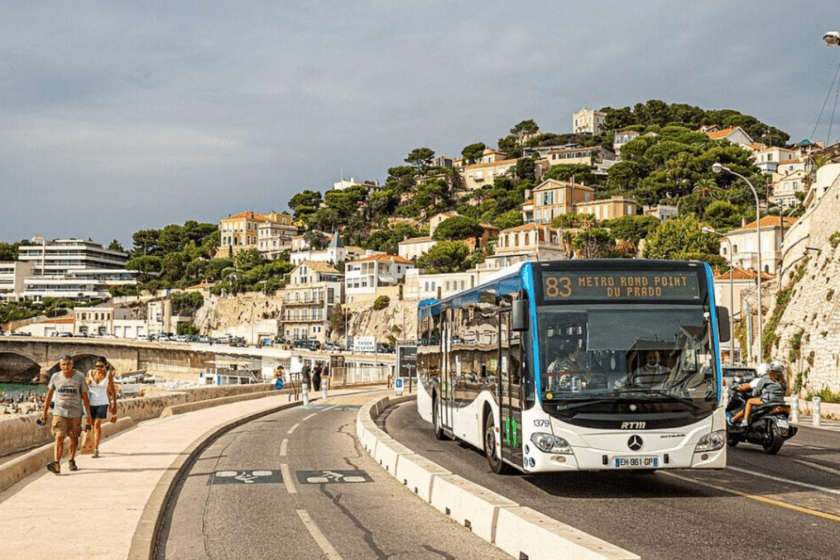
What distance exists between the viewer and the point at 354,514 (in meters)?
11.2

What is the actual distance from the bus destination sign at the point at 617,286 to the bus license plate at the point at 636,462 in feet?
7.02

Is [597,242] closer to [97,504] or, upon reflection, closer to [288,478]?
[288,478]

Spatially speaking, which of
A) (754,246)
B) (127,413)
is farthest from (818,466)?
(754,246)

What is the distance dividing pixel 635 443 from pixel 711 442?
109cm

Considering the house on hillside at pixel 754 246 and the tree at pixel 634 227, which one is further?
the tree at pixel 634 227

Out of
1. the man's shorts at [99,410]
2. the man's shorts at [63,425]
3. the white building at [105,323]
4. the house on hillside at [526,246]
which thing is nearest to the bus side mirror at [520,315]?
the man's shorts at [63,425]

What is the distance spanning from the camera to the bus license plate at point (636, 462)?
461 inches

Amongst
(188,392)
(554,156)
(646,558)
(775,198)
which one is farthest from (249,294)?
(646,558)

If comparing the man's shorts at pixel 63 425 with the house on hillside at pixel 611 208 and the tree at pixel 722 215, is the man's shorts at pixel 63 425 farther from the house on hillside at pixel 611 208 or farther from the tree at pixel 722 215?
the house on hillside at pixel 611 208

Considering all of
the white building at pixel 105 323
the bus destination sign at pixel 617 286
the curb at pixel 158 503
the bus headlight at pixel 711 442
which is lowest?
the curb at pixel 158 503

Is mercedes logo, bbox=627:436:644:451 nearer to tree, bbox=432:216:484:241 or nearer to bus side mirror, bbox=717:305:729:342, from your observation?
bus side mirror, bbox=717:305:729:342

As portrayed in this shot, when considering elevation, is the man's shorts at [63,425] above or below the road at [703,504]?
above

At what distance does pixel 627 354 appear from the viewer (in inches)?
476

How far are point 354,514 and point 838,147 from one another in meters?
74.7
